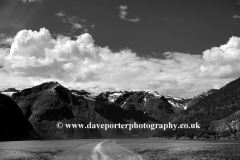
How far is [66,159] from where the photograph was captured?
95.8 metres

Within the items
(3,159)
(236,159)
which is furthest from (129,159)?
(3,159)

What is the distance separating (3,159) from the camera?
10162 centimetres

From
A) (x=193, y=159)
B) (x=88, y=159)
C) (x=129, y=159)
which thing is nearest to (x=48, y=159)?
(x=88, y=159)

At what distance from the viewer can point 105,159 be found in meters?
92.0

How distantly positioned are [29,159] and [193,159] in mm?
54796

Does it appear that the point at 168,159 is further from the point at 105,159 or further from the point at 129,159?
the point at 105,159

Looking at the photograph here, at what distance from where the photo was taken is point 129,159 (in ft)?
307

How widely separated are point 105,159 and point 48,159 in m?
20.4

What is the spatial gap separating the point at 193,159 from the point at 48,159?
4786cm

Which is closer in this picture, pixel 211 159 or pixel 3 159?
pixel 211 159

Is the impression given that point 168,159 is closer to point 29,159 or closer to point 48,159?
point 48,159

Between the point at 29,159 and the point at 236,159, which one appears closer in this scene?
the point at 236,159

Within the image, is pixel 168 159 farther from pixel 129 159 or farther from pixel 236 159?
pixel 236 159

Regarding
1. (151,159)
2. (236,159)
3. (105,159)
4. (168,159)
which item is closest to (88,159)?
(105,159)
